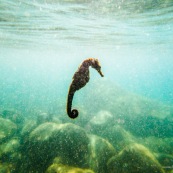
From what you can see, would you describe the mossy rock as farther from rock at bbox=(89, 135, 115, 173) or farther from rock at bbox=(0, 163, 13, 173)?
rock at bbox=(89, 135, 115, 173)

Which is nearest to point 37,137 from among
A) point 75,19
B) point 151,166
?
point 151,166

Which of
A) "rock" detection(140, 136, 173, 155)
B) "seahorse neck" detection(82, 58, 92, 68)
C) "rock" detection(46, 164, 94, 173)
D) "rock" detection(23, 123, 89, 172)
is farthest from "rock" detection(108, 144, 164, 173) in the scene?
"rock" detection(140, 136, 173, 155)

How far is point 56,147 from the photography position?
10.2m

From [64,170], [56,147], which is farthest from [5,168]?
[64,170]

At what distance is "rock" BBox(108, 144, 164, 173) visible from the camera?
26.4ft

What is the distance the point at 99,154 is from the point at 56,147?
2590 mm

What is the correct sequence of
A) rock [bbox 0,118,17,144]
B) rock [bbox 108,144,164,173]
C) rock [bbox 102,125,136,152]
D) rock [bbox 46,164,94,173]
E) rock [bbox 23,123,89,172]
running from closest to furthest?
1. rock [bbox 46,164,94,173]
2. rock [bbox 108,144,164,173]
3. rock [bbox 23,123,89,172]
4. rock [bbox 0,118,17,144]
5. rock [bbox 102,125,136,152]

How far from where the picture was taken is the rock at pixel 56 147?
961 cm

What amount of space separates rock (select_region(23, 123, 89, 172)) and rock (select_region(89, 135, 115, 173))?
0.34 meters

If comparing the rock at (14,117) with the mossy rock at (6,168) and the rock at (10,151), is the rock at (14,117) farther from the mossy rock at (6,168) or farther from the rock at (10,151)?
the mossy rock at (6,168)

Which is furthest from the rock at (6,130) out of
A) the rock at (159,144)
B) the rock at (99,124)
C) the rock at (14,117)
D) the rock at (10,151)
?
the rock at (159,144)

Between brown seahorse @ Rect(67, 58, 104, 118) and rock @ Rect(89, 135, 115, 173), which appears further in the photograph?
rock @ Rect(89, 135, 115, 173)

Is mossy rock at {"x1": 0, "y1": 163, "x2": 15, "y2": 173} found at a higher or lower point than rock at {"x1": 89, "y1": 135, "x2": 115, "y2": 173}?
lower

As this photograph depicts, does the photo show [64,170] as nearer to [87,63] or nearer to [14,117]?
[87,63]
